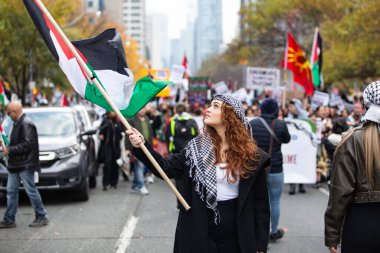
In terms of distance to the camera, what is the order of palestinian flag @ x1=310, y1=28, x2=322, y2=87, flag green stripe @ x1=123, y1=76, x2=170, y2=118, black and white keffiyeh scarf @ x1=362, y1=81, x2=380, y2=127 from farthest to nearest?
palestinian flag @ x1=310, y1=28, x2=322, y2=87 → flag green stripe @ x1=123, y1=76, x2=170, y2=118 → black and white keffiyeh scarf @ x1=362, y1=81, x2=380, y2=127

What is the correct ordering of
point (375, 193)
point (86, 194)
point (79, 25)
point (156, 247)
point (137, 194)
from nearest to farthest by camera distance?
1. point (375, 193)
2. point (156, 247)
3. point (86, 194)
4. point (137, 194)
5. point (79, 25)

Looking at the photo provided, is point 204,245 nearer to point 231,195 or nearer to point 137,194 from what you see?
point 231,195

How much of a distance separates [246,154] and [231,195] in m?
0.30

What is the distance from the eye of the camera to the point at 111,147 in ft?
42.8

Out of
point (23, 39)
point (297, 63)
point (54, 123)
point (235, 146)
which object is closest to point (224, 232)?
point (235, 146)

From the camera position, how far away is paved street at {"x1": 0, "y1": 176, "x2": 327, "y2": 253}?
24.5 ft

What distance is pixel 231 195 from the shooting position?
4.05 metres

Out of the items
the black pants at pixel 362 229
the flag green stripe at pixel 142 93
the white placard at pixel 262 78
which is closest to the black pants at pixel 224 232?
the black pants at pixel 362 229

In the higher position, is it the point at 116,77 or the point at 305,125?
the point at 116,77

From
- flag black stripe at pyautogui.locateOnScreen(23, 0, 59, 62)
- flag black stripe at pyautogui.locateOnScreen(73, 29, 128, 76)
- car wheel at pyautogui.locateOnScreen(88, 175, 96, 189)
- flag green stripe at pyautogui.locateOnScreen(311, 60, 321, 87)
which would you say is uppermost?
flag black stripe at pyautogui.locateOnScreen(23, 0, 59, 62)

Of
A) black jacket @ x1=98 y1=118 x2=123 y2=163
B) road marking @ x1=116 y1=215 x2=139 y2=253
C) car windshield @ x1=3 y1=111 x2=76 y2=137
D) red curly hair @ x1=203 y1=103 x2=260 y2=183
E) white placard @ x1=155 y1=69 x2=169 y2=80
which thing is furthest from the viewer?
white placard @ x1=155 y1=69 x2=169 y2=80

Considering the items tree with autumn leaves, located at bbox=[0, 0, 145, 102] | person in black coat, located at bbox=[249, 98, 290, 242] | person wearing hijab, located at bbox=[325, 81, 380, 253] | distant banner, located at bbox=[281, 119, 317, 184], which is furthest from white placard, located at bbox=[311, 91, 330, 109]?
person wearing hijab, located at bbox=[325, 81, 380, 253]

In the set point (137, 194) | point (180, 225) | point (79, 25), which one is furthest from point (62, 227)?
point (79, 25)

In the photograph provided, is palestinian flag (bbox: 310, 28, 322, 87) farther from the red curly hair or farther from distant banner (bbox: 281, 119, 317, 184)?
the red curly hair
